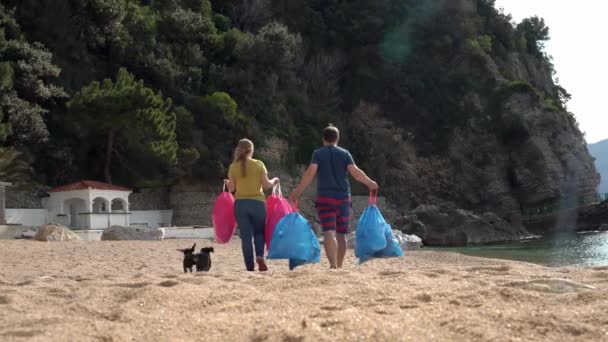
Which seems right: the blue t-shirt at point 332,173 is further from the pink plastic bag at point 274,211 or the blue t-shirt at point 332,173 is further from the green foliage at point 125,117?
the green foliage at point 125,117

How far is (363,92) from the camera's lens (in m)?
45.6

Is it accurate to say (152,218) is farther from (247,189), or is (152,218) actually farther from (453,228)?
(247,189)

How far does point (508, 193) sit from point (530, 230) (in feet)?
10.4

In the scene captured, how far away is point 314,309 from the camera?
388 cm

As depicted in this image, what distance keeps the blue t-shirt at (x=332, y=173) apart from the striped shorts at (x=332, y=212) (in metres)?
0.06

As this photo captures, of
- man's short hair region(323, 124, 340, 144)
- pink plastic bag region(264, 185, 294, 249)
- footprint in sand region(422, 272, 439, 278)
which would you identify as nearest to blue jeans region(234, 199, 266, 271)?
pink plastic bag region(264, 185, 294, 249)

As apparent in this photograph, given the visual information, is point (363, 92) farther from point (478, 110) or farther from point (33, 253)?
point (33, 253)

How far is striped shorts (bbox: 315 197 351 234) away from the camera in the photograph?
6.75m

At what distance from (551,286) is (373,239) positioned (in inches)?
107

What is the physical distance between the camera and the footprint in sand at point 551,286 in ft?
14.3

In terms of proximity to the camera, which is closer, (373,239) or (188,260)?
(373,239)

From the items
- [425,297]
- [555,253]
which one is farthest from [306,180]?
[555,253]

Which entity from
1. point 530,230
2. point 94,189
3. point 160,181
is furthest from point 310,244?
point 530,230

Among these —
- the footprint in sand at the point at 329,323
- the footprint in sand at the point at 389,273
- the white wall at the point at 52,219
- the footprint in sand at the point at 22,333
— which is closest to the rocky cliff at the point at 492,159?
the white wall at the point at 52,219
